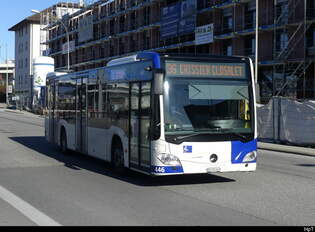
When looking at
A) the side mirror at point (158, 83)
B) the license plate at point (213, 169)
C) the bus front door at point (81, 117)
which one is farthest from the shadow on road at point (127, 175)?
the side mirror at point (158, 83)

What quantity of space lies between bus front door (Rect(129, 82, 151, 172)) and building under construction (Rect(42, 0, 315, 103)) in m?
24.6

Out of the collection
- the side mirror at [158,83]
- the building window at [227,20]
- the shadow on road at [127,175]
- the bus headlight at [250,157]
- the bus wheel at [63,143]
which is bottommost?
the shadow on road at [127,175]

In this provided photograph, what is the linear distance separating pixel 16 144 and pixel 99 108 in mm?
7997

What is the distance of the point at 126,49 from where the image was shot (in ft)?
195

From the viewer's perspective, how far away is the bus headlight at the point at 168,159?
948cm

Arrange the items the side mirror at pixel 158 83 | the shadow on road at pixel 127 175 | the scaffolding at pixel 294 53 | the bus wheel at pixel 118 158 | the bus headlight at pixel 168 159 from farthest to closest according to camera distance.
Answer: the scaffolding at pixel 294 53 < the bus wheel at pixel 118 158 < the shadow on road at pixel 127 175 < the bus headlight at pixel 168 159 < the side mirror at pixel 158 83

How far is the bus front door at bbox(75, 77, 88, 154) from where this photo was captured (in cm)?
1405

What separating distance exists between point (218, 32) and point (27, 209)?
1457 inches

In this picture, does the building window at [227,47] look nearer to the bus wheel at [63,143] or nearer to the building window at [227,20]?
the building window at [227,20]

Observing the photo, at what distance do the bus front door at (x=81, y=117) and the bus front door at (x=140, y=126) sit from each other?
12.1ft

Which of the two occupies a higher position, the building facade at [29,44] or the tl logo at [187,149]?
the building facade at [29,44]

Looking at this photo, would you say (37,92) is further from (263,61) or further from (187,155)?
(187,155)

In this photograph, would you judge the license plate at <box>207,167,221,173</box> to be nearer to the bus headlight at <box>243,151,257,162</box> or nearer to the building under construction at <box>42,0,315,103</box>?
the bus headlight at <box>243,151,257,162</box>

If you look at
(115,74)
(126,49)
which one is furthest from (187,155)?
(126,49)
